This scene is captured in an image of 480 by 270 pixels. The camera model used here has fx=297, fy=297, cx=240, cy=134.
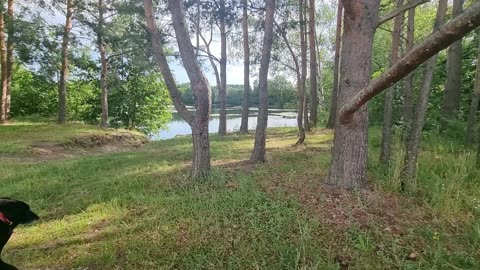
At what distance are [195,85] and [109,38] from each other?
9440 millimetres

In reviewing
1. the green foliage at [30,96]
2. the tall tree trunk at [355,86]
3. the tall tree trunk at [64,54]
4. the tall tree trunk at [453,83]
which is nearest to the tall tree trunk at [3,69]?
the tall tree trunk at [64,54]

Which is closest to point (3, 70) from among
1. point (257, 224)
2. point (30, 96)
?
point (30, 96)

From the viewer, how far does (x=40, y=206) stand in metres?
4.08

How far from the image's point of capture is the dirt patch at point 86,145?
8734mm

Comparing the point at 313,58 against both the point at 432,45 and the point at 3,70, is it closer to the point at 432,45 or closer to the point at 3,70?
the point at 432,45

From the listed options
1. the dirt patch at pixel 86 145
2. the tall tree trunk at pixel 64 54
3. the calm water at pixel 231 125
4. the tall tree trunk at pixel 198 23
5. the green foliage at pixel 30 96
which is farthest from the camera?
the calm water at pixel 231 125

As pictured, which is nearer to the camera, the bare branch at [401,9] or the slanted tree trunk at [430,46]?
the slanted tree trunk at [430,46]

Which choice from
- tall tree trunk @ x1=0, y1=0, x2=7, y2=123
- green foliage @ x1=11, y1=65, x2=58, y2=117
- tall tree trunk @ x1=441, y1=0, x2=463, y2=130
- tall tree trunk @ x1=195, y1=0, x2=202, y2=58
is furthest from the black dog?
green foliage @ x1=11, y1=65, x2=58, y2=117

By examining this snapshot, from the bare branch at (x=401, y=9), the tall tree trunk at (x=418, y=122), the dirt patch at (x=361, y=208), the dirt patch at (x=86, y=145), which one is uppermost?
the bare branch at (x=401, y=9)

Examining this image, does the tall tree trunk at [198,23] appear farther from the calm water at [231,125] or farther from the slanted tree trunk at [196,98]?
the slanted tree trunk at [196,98]

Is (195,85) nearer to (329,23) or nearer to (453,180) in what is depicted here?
(453,180)

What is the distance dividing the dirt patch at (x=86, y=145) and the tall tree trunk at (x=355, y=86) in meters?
8.12

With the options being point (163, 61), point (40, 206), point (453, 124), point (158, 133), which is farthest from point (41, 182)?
point (158, 133)

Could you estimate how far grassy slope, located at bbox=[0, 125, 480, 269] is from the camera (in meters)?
2.42
